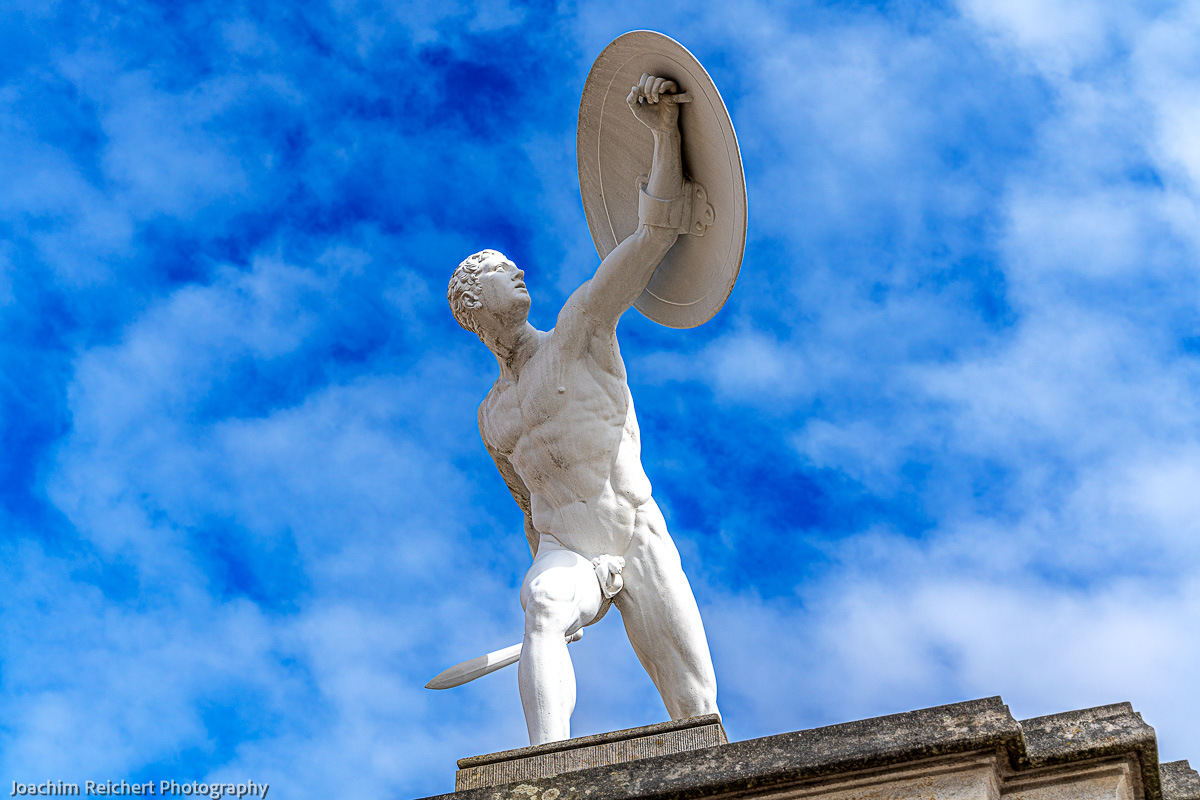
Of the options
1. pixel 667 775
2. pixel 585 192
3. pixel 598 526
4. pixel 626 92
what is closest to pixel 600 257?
pixel 585 192

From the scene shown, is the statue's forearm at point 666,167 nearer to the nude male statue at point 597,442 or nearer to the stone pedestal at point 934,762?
the nude male statue at point 597,442

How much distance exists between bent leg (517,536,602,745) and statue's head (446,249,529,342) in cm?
151

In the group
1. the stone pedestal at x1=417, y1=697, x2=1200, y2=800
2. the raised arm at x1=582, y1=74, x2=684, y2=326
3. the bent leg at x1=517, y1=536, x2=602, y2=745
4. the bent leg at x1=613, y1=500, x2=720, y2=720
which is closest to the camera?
the stone pedestal at x1=417, y1=697, x2=1200, y2=800

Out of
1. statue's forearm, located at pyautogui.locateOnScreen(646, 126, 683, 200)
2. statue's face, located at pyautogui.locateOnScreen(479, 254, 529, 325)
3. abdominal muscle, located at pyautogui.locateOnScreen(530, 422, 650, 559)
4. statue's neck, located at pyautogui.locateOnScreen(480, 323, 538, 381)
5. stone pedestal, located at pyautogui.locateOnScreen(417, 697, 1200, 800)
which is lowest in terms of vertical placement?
stone pedestal, located at pyautogui.locateOnScreen(417, 697, 1200, 800)

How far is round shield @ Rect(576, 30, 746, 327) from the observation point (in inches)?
294

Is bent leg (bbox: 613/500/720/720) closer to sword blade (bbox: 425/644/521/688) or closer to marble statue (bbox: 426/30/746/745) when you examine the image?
marble statue (bbox: 426/30/746/745)

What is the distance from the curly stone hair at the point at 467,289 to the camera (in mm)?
7988

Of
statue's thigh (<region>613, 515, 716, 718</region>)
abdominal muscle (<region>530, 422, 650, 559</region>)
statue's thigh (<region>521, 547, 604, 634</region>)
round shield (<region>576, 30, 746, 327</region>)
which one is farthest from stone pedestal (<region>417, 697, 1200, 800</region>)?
round shield (<region>576, 30, 746, 327</region>)

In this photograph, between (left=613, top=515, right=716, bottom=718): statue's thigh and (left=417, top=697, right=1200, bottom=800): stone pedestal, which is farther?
(left=613, top=515, right=716, bottom=718): statue's thigh

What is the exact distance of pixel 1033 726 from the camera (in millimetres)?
4738

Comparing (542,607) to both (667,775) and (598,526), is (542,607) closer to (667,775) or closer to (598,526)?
(598,526)

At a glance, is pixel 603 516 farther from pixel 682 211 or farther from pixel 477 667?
pixel 682 211

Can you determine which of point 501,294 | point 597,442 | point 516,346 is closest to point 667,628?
point 597,442

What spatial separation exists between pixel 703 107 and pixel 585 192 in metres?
1.57
